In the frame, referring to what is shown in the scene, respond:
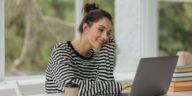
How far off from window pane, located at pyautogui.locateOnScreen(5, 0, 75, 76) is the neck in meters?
1.21

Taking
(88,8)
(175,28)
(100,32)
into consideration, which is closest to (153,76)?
(100,32)

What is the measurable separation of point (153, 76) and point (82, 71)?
0.52m

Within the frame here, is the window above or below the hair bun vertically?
below

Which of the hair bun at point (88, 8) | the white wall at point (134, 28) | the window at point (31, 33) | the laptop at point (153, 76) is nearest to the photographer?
the laptop at point (153, 76)

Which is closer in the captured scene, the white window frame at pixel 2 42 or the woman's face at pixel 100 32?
the woman's face at pixel 100 32

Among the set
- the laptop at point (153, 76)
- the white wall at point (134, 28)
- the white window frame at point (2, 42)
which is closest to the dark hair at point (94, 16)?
the laptop at point (153, 76)

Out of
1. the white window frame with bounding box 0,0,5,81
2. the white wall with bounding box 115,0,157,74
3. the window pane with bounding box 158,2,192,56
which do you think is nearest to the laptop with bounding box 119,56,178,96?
the white window frame with bounding box 0,0,5,81

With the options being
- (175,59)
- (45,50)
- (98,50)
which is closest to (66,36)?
(45,50)

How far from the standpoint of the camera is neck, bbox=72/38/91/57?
2249 mm

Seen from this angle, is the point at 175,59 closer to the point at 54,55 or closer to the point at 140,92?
the point at 140,92

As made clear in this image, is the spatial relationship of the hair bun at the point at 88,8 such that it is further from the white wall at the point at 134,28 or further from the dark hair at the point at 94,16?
the white wall at the point at 134,28

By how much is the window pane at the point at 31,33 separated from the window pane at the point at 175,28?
128cm

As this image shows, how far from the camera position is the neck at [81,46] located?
2249mm

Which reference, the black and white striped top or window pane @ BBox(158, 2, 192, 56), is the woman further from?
window pane @ BBox(158, 2, 192, 56)
